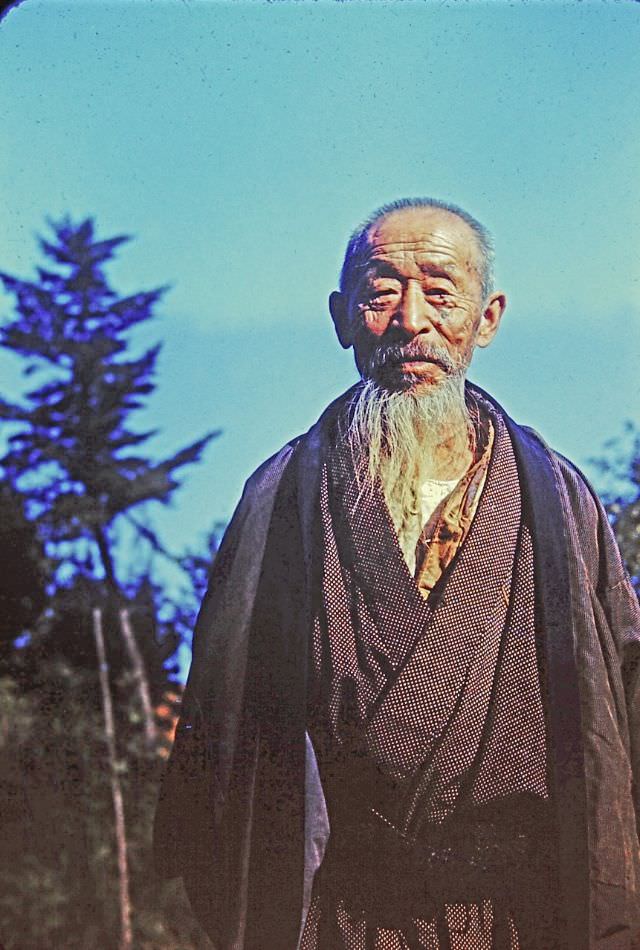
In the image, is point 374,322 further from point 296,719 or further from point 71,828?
point 71,828

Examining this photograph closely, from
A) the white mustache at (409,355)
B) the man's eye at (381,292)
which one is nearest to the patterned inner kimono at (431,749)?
the white mustache at (409,355)

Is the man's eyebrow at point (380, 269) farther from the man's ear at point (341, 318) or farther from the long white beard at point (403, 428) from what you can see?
the long white beard at point (403, 428)

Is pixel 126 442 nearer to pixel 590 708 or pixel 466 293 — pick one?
pixel 466 293

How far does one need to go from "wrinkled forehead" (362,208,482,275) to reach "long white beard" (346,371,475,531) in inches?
12.3

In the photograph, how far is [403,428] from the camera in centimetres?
300

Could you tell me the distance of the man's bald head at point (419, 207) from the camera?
3020 millimetres

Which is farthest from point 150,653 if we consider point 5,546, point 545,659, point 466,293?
point 466,293

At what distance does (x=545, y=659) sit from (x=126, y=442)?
47.7 inches

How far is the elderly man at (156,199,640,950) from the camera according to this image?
2.70m

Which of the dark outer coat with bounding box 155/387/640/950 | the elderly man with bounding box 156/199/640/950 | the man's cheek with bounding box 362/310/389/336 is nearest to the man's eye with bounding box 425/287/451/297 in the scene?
the elderly man with bounding box 156/199/640/950

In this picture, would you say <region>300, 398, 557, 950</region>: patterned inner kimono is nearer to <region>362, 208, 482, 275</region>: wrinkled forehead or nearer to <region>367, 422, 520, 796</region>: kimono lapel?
<region>367, 422, 520, 796</region>: kimono lapel

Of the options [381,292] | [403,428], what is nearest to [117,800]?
[403,428]

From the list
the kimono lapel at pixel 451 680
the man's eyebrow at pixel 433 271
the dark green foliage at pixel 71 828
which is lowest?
the dark green foliage at pixel 71 828

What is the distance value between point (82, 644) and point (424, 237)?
1.37 m
